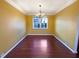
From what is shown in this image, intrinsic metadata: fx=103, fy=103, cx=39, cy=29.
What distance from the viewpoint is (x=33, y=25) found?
10.8m

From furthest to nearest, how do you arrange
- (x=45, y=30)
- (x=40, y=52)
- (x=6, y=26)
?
(x=45, y=30), (x=40, y=52), (x=6, y=26)

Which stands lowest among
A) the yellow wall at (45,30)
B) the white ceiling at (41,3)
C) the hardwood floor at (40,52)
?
the hardwood floor at (40,52)

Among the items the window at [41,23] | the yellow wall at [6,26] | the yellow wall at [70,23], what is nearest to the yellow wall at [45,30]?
the window at [41,23]

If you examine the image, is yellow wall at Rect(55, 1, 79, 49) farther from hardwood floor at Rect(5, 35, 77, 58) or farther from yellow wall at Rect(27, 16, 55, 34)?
yellow wall at Rect(27, 16, 55, 34)

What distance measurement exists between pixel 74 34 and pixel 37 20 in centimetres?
662

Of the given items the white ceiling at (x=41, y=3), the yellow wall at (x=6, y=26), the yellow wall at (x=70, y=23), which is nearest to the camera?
the yellow wall at (x=6, y=26)

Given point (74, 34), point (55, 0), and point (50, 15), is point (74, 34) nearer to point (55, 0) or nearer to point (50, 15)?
point (55, 0)

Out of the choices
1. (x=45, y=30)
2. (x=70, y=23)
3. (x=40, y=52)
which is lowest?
(x=40, y=52)

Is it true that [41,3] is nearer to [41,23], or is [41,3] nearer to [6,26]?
[6,26]

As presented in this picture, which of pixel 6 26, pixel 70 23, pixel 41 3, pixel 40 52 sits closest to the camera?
pixel 6 26

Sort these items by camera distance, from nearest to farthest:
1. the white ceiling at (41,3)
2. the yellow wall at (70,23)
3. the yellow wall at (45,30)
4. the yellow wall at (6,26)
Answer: the yellow wall at (6,26) < the yellow wall at (70,23) < the white ceiling at (41,3) < the yellow wall at (45,30)

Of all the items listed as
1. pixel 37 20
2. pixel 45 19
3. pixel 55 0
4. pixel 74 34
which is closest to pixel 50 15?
pixel 45 19

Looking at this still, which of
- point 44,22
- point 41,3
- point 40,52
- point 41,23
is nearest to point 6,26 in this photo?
point 40,52

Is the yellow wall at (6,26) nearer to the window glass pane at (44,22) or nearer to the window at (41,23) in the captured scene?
the window at (41,23)
